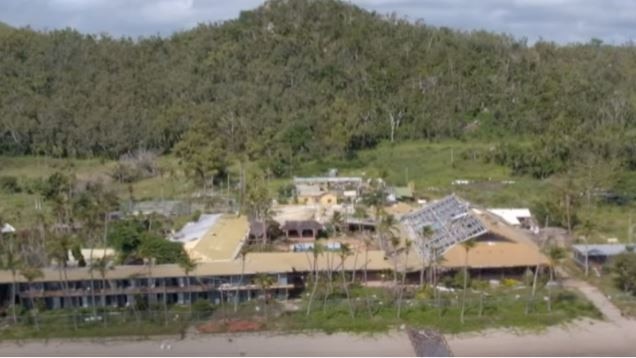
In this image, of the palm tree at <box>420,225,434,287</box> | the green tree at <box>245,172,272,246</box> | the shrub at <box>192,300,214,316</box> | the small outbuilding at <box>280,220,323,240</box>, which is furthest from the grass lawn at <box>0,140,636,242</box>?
the shrub at <box>192,300,214,316</box>

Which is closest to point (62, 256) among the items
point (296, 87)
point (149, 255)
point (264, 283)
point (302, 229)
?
point (149, 255)

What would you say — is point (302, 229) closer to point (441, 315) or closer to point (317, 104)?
point (441, 315)

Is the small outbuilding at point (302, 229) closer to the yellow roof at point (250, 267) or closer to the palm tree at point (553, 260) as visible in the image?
the yellow roof at point (250, 267)

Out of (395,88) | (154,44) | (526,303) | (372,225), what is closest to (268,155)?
(395,88)

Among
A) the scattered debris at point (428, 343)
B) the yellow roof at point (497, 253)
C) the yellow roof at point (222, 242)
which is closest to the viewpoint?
the scattered debris at point (428, 343)

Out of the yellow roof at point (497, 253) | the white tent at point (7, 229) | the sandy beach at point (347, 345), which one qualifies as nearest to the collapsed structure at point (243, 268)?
the yellow roof at point (497, 253)

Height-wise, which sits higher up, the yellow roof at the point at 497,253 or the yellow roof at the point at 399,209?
the yellow roof at the point at 399,209
